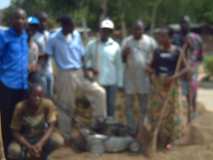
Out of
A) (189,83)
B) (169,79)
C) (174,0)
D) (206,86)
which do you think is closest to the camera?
(169,79)

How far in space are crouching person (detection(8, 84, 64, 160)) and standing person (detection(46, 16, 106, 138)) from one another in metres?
1.31

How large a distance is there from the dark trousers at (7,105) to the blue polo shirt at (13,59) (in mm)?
79

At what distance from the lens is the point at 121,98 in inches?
407

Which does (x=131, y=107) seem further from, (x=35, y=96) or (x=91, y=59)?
(x=35, y=96)

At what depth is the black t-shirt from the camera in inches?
337

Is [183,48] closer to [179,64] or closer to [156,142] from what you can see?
[179,64]

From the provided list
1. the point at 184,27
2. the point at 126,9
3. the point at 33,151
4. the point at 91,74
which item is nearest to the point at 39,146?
the point at 33,151

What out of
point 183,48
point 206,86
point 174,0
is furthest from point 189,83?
point 174,0

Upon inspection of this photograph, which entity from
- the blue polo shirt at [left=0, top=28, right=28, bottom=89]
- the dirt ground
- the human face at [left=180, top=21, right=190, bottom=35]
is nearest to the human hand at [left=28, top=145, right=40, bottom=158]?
the blue polo shirt at [left=0, top=28, right=28, bottom=89]

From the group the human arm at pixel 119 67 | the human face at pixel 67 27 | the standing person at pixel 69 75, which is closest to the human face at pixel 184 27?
the human arm at pixel 119 67

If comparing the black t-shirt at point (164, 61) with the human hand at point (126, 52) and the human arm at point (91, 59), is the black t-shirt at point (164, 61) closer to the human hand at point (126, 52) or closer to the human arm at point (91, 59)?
the human hand at point (126, 52)

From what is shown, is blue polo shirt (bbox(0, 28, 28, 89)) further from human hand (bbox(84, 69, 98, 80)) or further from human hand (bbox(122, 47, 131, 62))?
human hand (bbox(122, 47, 131, 62))

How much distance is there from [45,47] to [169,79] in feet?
5.62

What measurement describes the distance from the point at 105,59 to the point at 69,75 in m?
0.57
